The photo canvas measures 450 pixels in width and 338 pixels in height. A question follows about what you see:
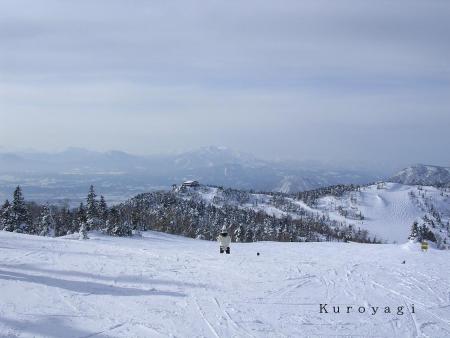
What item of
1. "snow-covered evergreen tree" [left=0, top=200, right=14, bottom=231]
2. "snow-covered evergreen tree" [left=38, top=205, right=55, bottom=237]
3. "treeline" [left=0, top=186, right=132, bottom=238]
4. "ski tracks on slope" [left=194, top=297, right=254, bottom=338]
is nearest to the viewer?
"ski tracks on slope" [left=194, top=297, right=254, bottom=338]

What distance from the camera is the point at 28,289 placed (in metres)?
16.7

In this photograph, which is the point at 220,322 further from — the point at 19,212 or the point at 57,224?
the point at 57,224

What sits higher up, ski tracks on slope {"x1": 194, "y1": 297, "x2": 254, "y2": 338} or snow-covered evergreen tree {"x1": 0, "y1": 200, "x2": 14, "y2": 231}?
ski tracks on slope {"x1": 194, "y1": 297, "x2": 254, "y2": 338}

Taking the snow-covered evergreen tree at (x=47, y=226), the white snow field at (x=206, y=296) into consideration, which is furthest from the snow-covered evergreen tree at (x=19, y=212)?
the white snow field at (x=206, y=296)

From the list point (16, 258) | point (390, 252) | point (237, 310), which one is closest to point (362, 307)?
point (237, 310)

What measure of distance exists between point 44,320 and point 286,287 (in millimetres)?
11146

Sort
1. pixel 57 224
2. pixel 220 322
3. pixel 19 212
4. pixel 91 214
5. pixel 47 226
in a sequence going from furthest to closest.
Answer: pixel 57 224 → pixel 47 226 → pixel 91 214 → pixel 19 212 → pixel 220 322

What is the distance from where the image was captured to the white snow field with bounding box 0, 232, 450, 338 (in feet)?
45.3

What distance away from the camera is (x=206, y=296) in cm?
1769

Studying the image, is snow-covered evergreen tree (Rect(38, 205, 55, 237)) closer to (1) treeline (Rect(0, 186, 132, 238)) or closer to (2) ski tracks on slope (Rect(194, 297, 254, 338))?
(1) treeline (Rect(0, 186, 132, 238))

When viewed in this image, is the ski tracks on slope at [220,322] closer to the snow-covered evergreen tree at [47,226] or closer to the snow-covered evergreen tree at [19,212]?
the snow-covered evergreen tree at [19,212]

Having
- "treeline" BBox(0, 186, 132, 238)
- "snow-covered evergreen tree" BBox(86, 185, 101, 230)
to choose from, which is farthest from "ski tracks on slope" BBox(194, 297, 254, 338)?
"snow-covered evergreen tree" BBox(86, 185, 101, 230)

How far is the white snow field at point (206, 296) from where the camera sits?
45.3 feet

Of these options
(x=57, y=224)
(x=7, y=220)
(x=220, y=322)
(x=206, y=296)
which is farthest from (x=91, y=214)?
(x=220, y=322)
